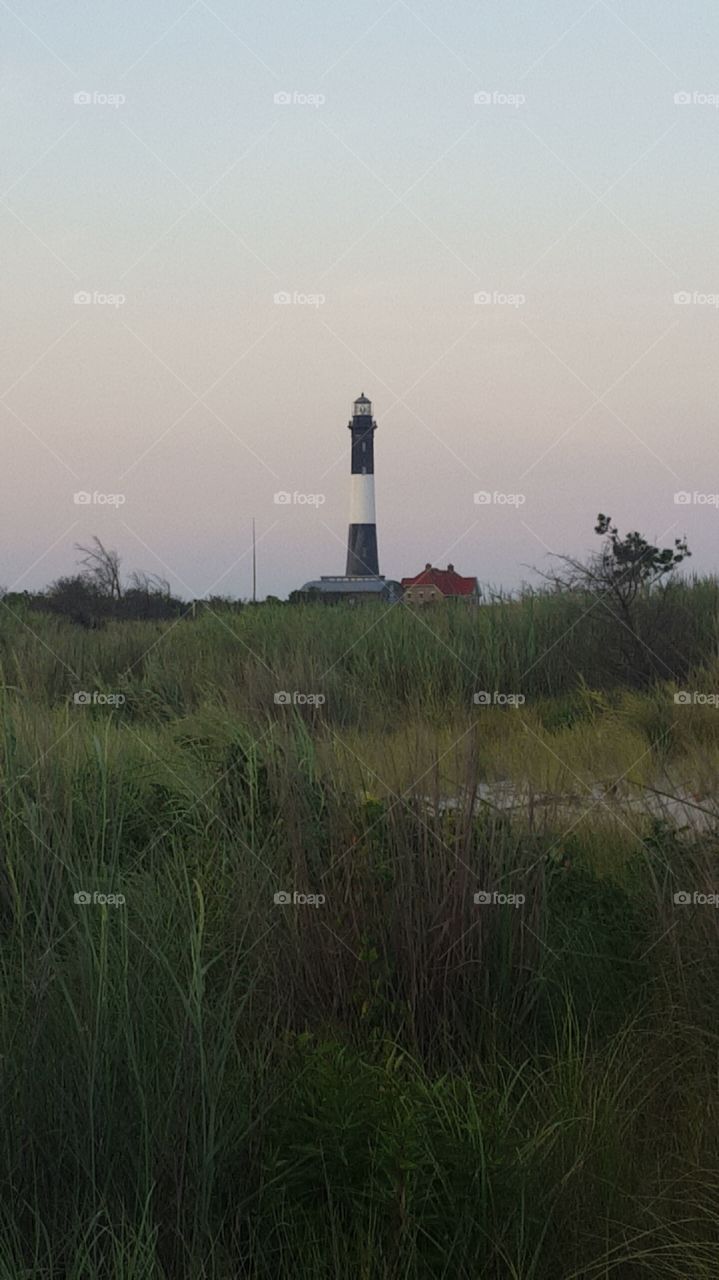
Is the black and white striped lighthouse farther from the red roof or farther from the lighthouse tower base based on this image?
the red roof

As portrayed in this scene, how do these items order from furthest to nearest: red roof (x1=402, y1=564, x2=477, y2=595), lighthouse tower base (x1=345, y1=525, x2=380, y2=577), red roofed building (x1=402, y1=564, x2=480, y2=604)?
lighthouse tower base (x1=345, y1=525, x2=380, y2=577) → red roof (x1=402, y1=564, x2=477, y2=595) → red roofed building (x1=402, y1=564, x2=480, y2=604)

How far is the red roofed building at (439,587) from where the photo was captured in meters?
13.0

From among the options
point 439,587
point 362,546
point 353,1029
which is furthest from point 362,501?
point 353,1029

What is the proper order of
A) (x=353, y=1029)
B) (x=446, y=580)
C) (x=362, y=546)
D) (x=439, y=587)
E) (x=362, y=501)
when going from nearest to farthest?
(x=353, y=1029), (x=439, y=587), (x=446, y=580), (x=362, y=546), (x=362, y=501)

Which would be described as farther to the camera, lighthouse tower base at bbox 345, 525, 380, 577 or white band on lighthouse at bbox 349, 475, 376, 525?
white band on lighthouse at bbox 349, 475, 376, 525

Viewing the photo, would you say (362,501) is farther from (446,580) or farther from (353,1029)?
(353,1029)

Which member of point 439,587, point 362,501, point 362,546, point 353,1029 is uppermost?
point 362,501

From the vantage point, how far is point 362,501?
38562 mm

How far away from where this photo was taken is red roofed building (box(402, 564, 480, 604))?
13008 millimetres

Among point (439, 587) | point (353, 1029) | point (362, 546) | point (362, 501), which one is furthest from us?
point (362, 501)

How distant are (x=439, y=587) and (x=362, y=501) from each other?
20159 mm

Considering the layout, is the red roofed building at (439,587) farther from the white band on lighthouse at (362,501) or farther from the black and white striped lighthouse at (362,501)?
the white band on lighthouse at (362,501)

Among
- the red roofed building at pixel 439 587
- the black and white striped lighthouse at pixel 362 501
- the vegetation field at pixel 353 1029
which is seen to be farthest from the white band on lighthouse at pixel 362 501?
the vegetation field at pixel 353 1029

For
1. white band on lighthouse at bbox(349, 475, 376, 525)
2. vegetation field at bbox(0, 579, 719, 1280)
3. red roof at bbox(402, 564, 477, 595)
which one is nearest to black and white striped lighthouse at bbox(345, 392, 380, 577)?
white band on lighthouse at bbox(349, 475, 376, 525)
